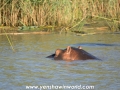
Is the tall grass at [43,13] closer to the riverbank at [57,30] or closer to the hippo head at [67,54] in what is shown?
the riverbank at [57,30]

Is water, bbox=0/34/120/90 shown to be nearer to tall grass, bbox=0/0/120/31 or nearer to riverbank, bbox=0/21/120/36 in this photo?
riverbank, bbox=0/21/120/36

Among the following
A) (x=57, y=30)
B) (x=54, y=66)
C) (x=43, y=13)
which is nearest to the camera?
(x=54, y=66)

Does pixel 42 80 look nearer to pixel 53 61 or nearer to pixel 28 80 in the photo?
pixel 28 80

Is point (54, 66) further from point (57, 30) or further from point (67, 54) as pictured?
point (57, 30)

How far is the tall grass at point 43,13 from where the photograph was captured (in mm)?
11617

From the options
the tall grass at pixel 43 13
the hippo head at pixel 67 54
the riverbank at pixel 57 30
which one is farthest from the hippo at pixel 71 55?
the tall grass at pixel 43 13

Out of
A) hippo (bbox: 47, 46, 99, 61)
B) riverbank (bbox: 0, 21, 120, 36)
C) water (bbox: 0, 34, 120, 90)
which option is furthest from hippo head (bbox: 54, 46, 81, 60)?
riverbank (bbox: 0, 21, 120, 36)

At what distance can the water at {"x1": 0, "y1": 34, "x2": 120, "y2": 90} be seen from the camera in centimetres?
572

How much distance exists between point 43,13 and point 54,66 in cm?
523

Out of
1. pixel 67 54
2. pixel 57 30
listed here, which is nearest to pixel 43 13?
pixel 57 30

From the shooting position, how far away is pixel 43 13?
11883mm

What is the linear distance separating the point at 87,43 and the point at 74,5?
2.66 meters

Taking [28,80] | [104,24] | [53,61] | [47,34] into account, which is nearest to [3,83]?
[28,80]

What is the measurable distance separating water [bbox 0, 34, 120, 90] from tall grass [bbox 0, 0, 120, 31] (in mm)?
1674
